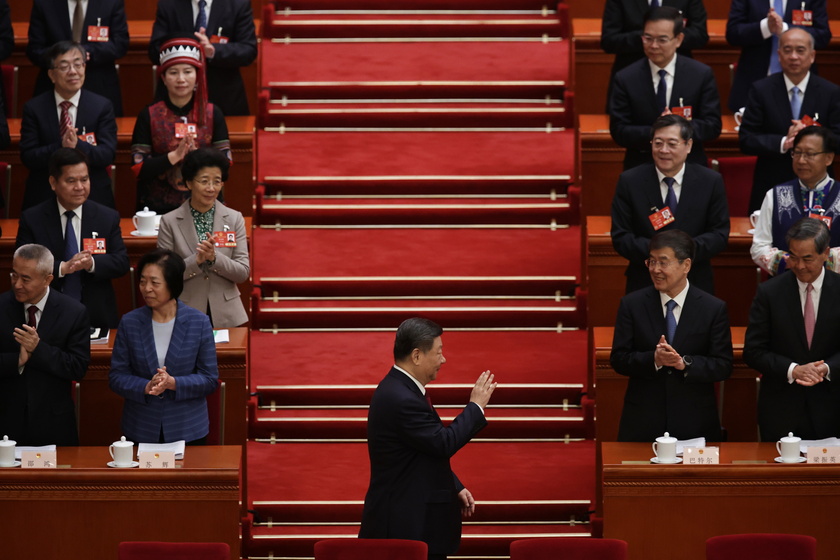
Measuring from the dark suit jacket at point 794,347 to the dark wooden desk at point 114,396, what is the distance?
60.9 inches

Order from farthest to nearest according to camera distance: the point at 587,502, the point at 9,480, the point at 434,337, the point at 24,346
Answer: the point at 587,502, the point at 24,346, the point at 9,480, the point at 434,337

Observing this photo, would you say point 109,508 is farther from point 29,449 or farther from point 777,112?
point 777,112

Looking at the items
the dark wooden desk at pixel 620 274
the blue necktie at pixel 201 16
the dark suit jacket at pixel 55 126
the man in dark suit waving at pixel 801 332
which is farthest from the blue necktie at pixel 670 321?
the blue necktie at pixel 201 16

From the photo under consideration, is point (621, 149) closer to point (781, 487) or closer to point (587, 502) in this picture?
point (587, 502)

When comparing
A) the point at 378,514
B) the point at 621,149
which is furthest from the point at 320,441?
the point at 621,149

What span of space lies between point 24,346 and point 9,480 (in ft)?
1.42

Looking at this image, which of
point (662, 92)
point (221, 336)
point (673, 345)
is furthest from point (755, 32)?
point (221, 336)

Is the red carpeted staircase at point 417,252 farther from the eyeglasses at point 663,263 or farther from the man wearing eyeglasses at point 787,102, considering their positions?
the eyeglasses at point 663,263

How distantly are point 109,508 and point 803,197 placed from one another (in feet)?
7.55

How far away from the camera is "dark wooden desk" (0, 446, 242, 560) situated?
12.7 feet

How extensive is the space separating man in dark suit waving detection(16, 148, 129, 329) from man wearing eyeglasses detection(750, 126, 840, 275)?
2.03m

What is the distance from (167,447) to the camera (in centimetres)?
395

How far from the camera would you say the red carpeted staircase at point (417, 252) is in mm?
4715

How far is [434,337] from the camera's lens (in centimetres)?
362
